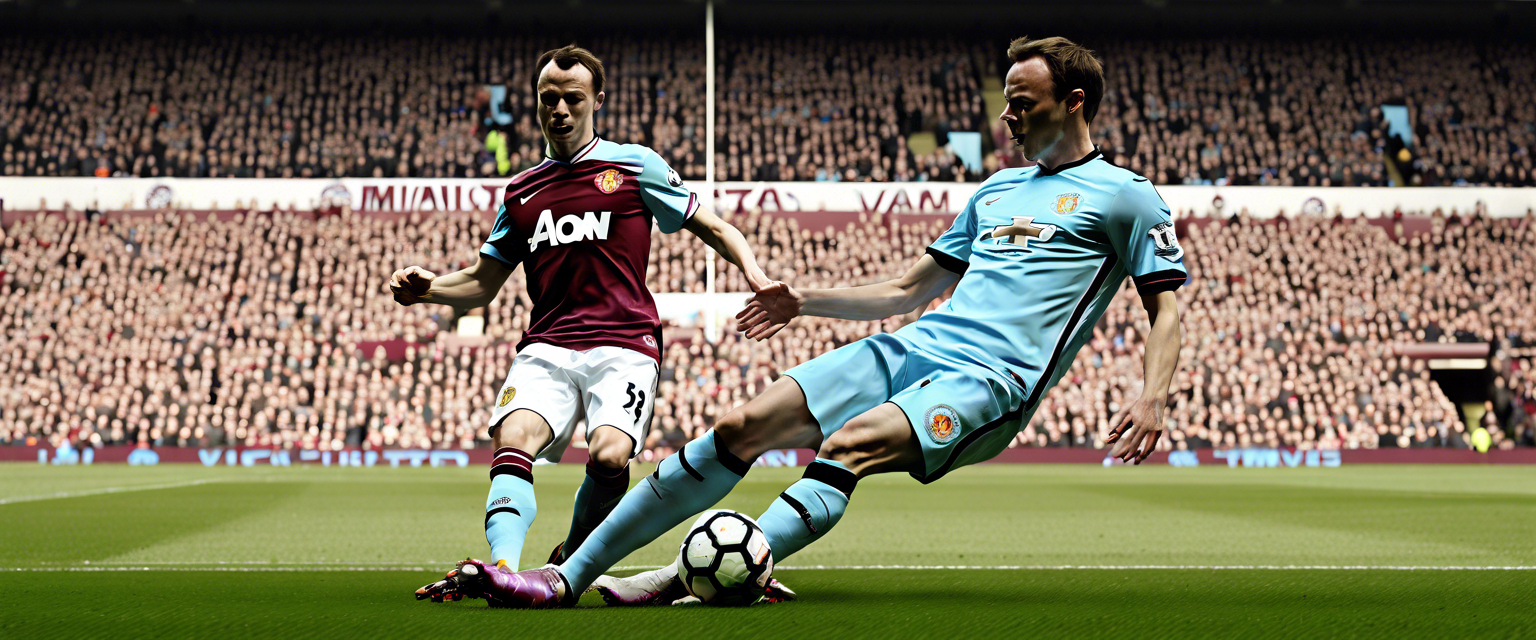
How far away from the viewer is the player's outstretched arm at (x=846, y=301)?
3.99 meters

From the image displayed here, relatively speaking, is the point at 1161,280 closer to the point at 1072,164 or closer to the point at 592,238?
the point at 1072,164

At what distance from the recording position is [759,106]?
89.8ft

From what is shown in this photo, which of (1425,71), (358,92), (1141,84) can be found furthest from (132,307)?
(1425,71)

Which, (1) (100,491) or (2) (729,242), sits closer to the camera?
(2) (729,242)

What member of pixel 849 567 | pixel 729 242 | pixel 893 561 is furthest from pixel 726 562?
pixel 893 561

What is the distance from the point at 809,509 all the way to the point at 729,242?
3.72 ft

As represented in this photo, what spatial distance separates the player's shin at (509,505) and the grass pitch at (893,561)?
0.79 ft

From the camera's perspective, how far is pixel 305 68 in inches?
1091

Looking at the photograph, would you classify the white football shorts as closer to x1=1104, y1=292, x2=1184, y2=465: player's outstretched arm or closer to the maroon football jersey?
the maroon football jersey

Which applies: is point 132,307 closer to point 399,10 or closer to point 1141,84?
point 399,10

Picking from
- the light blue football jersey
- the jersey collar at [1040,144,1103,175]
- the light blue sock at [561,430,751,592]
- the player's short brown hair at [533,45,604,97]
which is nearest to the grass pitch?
the light blue sock at [561,430,751,592]

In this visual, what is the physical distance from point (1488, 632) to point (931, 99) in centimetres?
2531

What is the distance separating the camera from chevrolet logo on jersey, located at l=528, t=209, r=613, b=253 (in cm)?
439

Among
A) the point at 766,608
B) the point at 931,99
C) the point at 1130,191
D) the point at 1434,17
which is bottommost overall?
the point at 766,608
